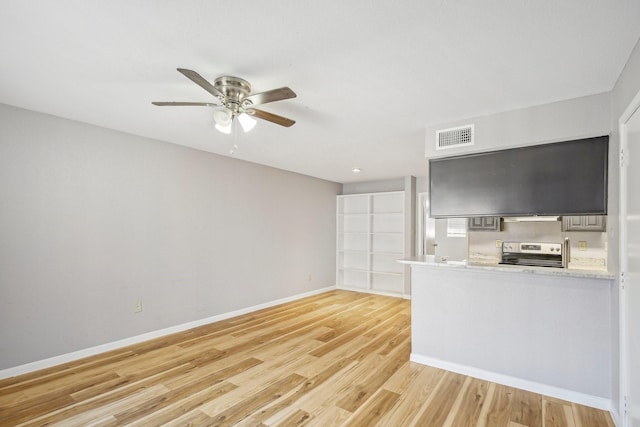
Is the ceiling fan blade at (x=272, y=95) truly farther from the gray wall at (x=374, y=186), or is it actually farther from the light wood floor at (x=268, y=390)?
the gray wall at (x=374, y=186)

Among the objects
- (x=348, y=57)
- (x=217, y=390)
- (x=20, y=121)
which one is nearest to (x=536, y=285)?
(x=348, y=57)

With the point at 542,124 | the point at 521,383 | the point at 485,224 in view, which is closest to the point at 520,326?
the point at 521,383

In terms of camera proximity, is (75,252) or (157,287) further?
(157,287)

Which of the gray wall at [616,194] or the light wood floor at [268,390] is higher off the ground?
the gray wall at [616,194]

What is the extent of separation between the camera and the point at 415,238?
6.37m

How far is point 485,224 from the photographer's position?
3828mm

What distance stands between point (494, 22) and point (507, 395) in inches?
108

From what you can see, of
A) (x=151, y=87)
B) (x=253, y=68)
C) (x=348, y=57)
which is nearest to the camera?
(x=348, y=57)

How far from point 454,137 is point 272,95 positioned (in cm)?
192

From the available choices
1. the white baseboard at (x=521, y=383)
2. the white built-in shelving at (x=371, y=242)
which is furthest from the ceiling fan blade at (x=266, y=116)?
the white built-in shelving at (x=371, y=242)

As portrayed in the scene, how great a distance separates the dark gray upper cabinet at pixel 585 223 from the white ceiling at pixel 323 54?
127 centimetres

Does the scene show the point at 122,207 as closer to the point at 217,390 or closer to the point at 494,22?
the point at 217,390

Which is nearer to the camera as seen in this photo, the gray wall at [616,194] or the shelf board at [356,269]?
the gray wall at [616,194]

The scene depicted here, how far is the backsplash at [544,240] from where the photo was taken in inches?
122
